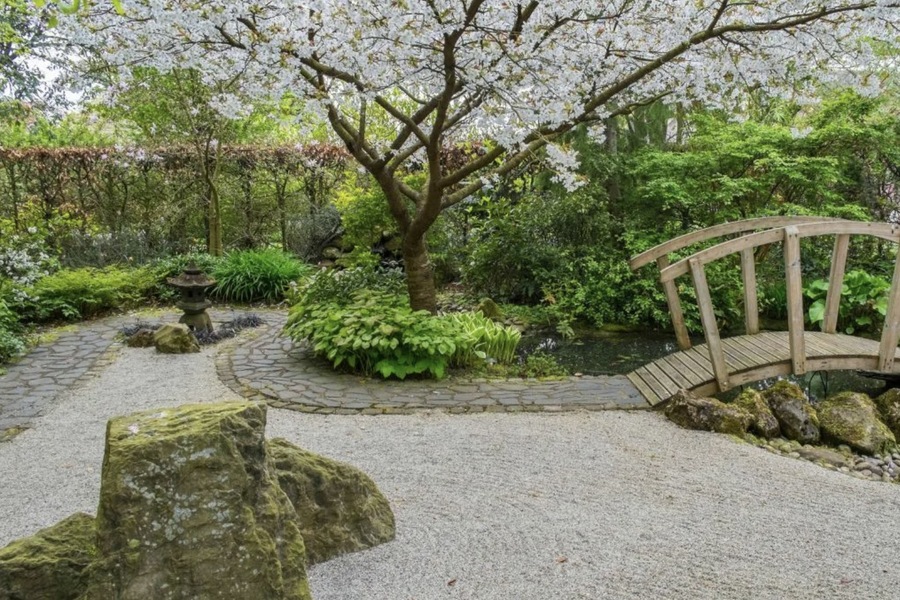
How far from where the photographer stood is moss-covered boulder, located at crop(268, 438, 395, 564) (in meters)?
2.41

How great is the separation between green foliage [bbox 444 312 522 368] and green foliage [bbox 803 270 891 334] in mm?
3675

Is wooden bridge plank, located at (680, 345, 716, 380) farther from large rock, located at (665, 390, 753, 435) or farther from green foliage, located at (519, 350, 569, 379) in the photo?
green foliage, located at (519, 350, 569, 379)

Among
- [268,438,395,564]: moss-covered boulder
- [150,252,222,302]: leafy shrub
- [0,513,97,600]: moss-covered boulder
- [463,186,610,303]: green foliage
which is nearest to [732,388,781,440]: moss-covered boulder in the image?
[268,438,395,564]: moss-covered boulder

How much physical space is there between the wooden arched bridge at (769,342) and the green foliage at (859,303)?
7.06 feet

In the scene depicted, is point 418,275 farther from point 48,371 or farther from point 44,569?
point 44,569

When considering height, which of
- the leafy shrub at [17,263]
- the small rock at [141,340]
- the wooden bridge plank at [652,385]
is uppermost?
the leafy shrub at [17,263]

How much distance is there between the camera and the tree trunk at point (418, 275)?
5496 mm

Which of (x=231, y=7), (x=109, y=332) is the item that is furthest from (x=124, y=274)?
(x=231, y=7)

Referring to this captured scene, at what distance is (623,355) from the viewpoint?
19.9 ft

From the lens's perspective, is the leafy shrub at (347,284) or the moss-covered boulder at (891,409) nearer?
the moss-covered boulder at (891,409)

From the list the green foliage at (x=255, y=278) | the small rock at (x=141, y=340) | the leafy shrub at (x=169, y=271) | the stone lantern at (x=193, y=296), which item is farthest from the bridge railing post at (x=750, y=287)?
the leafy shrub at (x=169, y=271)

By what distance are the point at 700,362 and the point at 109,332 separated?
5694 millimetres

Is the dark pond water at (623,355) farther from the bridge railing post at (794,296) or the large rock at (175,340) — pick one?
the large rock at (175,340)

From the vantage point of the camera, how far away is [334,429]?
397cm
